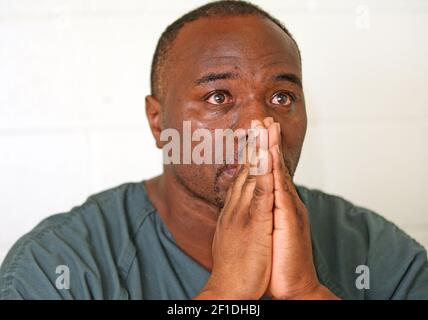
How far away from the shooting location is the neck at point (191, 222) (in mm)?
961

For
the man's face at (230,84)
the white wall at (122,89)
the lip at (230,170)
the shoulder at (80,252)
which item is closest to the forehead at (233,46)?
the man's face at (230,84)

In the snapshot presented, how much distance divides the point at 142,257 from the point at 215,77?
0.32 meters

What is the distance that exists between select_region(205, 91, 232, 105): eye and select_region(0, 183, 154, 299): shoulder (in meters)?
0.24

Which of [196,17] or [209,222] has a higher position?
[196,17]

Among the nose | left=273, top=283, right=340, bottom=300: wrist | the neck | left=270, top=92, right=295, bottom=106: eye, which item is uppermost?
left=270, top=92, right=295, bottom=106: eye

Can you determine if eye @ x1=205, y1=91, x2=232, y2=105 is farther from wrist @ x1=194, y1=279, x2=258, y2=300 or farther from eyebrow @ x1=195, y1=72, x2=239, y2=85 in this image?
wrist @ x1=194, y1=279, x2=258, y2=300

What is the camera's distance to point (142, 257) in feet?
3.05

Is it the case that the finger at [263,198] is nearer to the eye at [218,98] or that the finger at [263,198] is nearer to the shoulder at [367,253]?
the eye at [218,98]

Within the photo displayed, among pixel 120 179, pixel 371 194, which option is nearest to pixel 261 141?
pixel 120 179

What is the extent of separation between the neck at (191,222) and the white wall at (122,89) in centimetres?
39

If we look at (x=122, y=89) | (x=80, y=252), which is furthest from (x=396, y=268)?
(x=122, y=89)

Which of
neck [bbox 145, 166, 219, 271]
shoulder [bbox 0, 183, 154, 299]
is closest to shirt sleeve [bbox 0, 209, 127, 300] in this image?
shoulder [bbox 0, 183, 154, 299]

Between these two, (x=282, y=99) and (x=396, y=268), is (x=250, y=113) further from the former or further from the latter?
(x=396, y=268)

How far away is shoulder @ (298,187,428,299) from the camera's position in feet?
3.12
